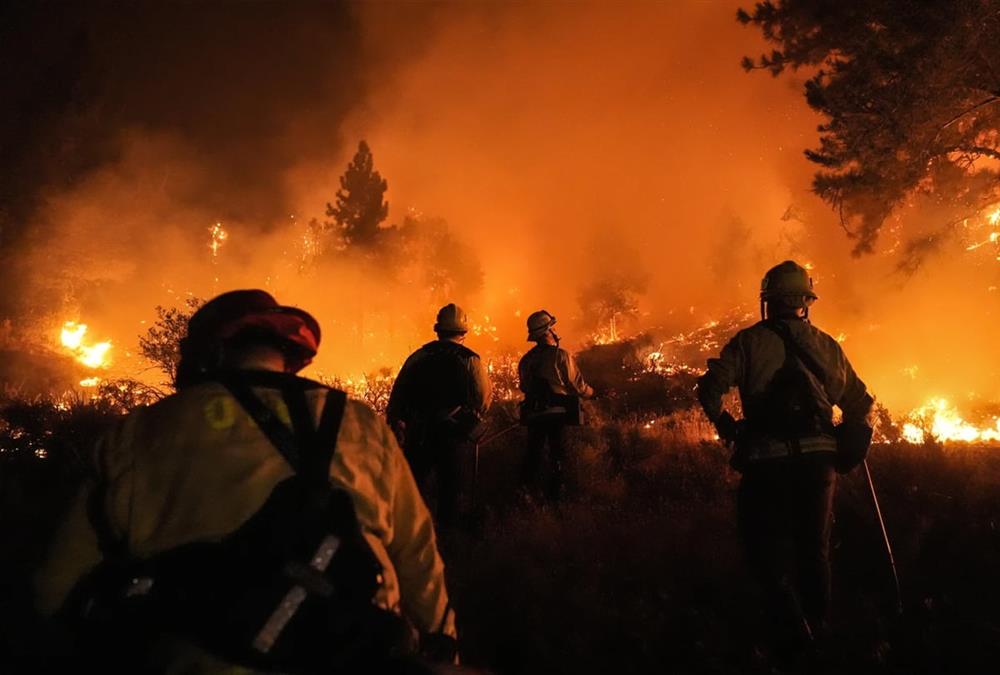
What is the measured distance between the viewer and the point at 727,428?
3699mm

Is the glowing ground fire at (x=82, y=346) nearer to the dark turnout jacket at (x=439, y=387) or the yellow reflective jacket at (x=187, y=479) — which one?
the dark turnout jacket at (x=439, y=387)

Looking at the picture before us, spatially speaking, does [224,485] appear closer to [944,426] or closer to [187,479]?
[187,479]

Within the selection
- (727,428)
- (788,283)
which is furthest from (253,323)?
(788,283)

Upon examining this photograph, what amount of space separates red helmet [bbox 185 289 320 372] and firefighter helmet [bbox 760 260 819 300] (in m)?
3.19

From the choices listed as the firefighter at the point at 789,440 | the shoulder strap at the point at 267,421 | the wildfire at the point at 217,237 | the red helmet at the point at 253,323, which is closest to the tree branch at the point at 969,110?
the firefighter at the point at 789,440

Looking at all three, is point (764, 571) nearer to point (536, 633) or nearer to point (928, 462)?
point (536, 633)

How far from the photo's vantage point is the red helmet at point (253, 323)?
1745 millimetres

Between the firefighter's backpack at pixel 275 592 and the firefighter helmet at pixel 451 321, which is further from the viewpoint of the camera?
the firefighter helmet at pixel 451 321

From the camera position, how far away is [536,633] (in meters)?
3.81

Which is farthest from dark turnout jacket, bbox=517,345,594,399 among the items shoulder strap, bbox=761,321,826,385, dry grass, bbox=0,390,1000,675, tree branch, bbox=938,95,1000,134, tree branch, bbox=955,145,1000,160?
tree branch, bbox=955,145,1000,160

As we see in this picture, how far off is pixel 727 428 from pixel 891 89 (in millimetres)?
8069

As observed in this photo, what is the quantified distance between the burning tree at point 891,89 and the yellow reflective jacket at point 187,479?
10142mm

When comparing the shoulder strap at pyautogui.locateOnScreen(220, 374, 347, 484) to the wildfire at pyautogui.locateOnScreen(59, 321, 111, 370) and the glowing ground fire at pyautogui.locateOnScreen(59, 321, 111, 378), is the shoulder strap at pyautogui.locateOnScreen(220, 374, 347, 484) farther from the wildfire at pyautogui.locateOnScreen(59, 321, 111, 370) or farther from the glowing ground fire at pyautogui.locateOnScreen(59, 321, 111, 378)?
the wildfire at pyautogui.locateOnScreen(59, 321, 111, 370)

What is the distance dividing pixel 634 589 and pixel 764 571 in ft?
4.55
